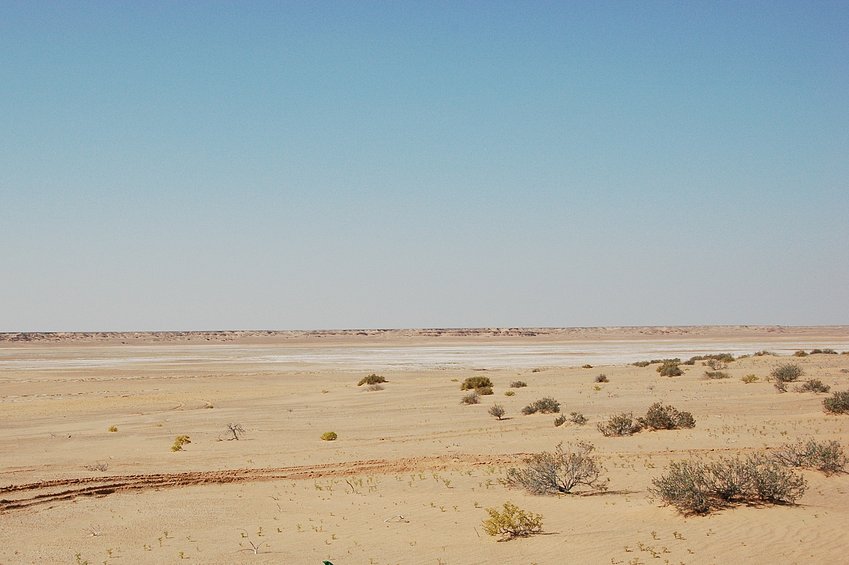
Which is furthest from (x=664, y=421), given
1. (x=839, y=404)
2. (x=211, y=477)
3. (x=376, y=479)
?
(x=211, y=477)

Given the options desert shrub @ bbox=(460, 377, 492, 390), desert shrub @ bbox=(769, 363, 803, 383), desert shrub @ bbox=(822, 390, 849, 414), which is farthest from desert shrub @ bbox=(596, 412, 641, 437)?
desert shrub @ bbox=(460, 377, 492, 390)

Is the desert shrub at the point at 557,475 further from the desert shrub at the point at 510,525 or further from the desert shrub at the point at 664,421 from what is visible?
the desert shrub at the point at 664,421

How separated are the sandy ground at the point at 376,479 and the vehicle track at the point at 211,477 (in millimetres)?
85

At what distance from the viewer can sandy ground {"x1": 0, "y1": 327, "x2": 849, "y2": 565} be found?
464 inches

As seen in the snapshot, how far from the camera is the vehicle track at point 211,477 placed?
1728 centimetres

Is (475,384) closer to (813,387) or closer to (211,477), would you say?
(813,387)

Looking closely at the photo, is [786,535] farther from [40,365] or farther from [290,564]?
[40,365]

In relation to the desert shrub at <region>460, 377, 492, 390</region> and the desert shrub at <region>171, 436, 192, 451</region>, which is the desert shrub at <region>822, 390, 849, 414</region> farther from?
the desert shrub at <region>171, 436, 192, 451</region>

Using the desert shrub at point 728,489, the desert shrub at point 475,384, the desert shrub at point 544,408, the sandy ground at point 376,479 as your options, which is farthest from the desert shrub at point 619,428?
the desert shrub at point 475,384

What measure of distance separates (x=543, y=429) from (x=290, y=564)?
15696 millimetres

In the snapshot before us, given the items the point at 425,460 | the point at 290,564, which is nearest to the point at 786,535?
the point at 290,564

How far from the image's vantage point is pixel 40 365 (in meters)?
72.0

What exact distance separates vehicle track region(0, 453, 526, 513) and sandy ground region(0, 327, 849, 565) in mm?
85

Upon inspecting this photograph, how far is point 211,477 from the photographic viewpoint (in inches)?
756
